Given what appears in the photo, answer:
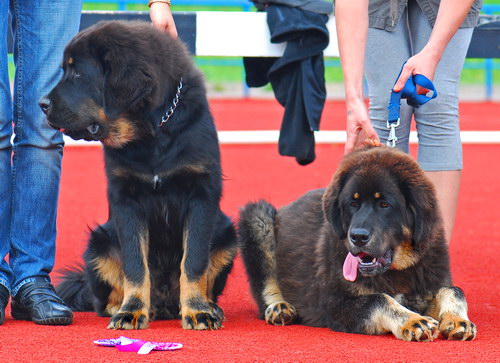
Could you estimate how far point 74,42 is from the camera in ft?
15.7

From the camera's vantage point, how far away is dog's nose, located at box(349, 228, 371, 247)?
441 centimetres

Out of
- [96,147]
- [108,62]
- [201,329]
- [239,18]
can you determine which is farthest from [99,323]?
[96,147]

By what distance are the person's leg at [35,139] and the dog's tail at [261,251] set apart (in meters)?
1.13

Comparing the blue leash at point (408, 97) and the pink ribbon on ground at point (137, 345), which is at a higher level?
the blue leash at point (408, 97)

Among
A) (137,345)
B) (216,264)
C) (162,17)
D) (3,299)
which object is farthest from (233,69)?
(137,345)

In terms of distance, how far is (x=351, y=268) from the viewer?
15.2 ft

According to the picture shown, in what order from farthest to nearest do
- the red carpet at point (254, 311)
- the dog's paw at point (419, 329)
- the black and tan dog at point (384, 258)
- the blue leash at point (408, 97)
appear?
the blue leash at point (408, 97) → the black and tan dog at point (384, 258) → the dog's paw at point (419, 329) → the red carpet at point (254, 311)

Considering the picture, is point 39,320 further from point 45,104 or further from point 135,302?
point 45,104

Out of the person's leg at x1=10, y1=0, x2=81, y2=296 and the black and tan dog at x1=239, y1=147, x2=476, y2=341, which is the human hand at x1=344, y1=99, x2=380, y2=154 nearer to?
the black and tan dog at x1=239, y1=147, x2=476, y2=341

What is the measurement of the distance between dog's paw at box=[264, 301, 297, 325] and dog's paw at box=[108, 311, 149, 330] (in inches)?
28.6

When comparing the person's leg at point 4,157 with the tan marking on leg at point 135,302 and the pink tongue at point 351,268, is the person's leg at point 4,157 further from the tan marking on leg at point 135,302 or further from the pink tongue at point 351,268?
the pink tongue at point 351,268

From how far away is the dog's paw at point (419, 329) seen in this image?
4.31 m

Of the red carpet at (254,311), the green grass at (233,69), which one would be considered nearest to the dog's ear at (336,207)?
the red carpet at (254,311)

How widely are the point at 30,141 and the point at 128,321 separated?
1150 millimetres
